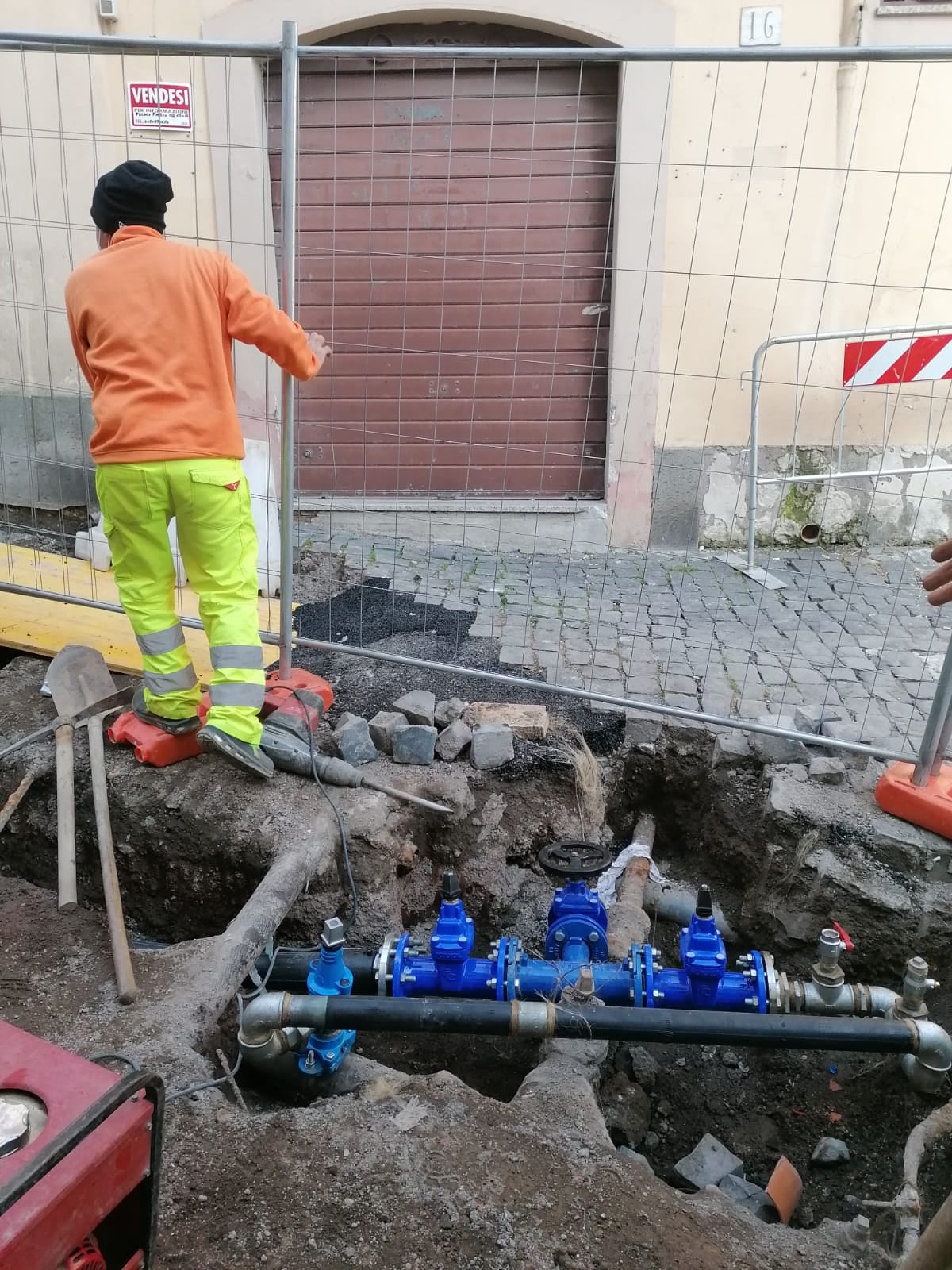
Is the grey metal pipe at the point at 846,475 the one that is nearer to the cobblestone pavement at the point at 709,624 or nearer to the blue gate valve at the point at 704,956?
the cobblestone pavement at the point at 709,624

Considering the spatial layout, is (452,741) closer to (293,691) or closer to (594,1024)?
(293,691)

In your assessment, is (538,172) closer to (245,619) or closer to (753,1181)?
(245,619)

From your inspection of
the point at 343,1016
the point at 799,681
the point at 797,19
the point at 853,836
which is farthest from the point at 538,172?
the point at 343,1016

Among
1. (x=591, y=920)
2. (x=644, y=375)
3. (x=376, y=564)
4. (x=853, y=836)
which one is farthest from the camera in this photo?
(x=644, y=375)

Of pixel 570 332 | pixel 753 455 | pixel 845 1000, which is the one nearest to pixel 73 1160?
pixel 845 1000

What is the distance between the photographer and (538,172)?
20.1 ft

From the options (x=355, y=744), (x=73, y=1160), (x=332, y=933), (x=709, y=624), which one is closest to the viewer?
(x=73, y=1160)

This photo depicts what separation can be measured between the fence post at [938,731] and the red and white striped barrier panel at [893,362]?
116 inches

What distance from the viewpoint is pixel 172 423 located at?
3.15 metres

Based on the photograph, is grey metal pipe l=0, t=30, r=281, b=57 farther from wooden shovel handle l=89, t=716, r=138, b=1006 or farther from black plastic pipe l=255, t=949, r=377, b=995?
black plastic pipe l=255, t=949, r=377, b=995

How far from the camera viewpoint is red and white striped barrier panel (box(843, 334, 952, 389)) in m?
5.59

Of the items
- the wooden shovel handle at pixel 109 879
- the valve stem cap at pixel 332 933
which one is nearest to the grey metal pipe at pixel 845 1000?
the valve stem cap at pixel 332 933

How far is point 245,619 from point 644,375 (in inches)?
163

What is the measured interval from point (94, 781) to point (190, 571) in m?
0.83
